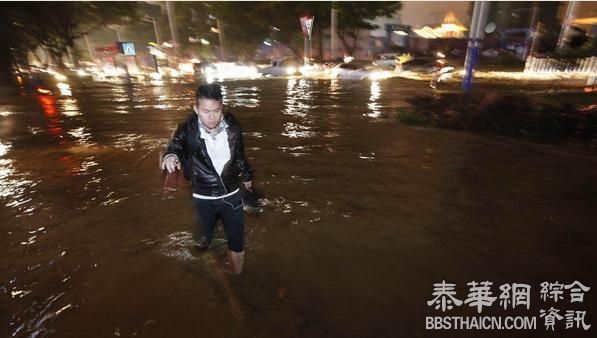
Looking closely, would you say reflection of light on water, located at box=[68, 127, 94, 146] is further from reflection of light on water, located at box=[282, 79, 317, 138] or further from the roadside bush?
the roadside bush

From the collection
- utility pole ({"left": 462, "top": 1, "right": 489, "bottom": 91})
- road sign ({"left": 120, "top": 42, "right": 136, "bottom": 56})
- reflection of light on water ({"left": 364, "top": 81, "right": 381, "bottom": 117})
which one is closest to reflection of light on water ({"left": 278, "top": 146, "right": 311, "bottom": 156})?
reflection of light on water ({"left": 364, "top": 81, "right": 381, "bottom": 117})

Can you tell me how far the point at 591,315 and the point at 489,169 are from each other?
3402mm

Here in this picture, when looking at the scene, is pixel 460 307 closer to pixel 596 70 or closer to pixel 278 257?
pixel 278 257

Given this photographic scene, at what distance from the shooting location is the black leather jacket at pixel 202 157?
2662 millimetres

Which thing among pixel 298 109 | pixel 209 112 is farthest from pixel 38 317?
pixel 298 109

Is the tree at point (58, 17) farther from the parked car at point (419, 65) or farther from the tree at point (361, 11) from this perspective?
the parked car at point (419, 65)

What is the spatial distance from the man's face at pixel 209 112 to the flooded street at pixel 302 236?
1690 millimetres

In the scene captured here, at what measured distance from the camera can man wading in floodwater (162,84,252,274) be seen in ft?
8.37

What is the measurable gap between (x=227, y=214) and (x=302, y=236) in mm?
1445

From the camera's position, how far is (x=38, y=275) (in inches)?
136

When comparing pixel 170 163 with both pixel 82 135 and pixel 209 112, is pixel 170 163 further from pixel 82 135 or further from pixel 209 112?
pixel 82 135

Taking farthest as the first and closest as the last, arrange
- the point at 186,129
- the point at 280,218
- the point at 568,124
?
the point at 568,124 < the point at 280,218 < the point at 186,129

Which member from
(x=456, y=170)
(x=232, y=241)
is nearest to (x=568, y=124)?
(x=456, y=170)

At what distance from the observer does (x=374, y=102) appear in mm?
12625
